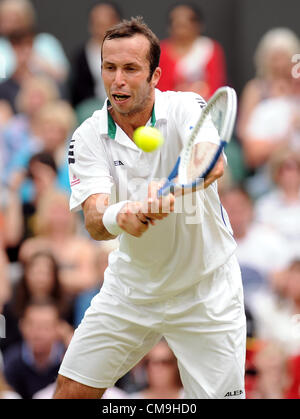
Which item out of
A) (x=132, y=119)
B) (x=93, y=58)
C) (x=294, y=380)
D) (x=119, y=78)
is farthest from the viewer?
(x=93, y=58)

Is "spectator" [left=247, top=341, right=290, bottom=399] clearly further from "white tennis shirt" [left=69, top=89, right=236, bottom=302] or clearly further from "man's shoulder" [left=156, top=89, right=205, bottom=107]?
"man's shoulder" [left=156, top=89, right=205, bottom=107]

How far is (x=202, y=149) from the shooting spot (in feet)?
15.8

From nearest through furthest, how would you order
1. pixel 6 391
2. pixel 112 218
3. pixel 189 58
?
1. pixel 112 218
2. pixel 6 391
3. pixel 189 58

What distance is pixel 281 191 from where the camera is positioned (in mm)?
8930

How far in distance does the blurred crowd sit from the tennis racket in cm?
277

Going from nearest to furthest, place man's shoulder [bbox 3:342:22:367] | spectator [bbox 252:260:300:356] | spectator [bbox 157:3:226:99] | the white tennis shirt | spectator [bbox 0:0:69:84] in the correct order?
the white tennis shirt → spectator [bbox 252:260:300:356] → man's shoulder [bbox 3:342:22:367] → spectator [bbox 157:3:226:99] → spectator [bbox 0:0:69:84]

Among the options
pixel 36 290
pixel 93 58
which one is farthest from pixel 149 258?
pixel 93 58

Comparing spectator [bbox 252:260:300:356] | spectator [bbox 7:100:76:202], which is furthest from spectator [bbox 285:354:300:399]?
spectator [bbox 7:100:76:202]

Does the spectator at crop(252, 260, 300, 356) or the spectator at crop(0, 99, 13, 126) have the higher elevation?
the spectator at crop(0, 99, 13, 126)

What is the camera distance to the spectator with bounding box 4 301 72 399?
766 centimetres

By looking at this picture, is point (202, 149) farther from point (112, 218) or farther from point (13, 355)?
point (13, 355)

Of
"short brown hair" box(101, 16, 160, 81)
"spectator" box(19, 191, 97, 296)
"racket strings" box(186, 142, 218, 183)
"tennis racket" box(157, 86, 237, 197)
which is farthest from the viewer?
"spectator" box(19, 191, 97, 296)

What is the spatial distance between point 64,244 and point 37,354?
4.09 feet

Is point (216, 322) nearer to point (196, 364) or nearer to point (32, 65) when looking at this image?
point (196, 364)
